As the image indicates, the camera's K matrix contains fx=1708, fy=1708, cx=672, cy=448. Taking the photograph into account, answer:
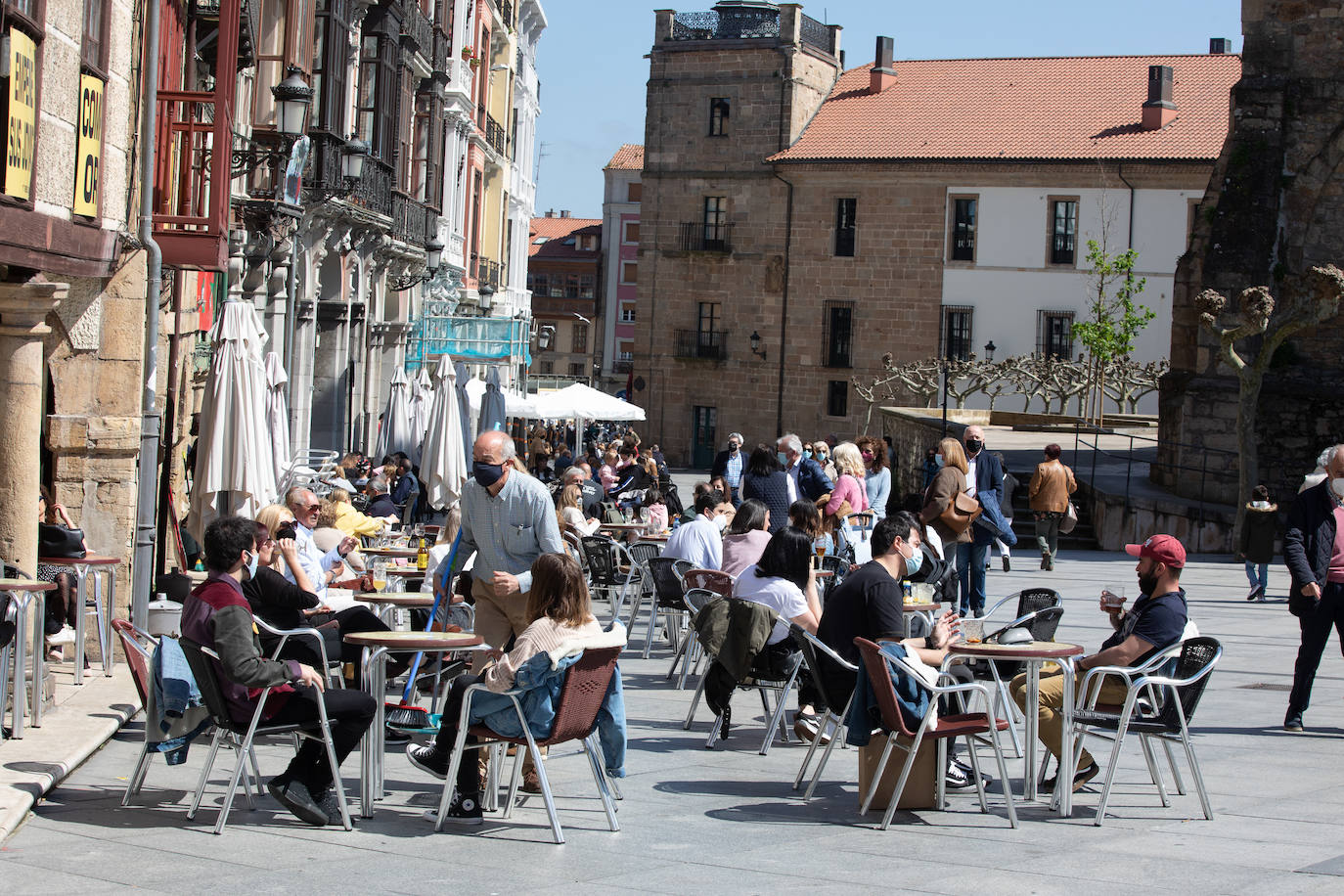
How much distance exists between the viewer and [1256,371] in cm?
Result: 2191

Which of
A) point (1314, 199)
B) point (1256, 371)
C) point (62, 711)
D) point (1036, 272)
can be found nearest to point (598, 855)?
point (62, 711)

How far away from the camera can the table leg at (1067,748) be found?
7527mm

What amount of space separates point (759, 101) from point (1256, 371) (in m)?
35.3

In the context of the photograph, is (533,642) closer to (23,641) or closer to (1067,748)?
(1067,748)

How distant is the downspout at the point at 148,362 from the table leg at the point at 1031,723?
562 centimetres

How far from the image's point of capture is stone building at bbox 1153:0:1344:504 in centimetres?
2467

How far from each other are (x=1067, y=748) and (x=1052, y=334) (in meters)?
45.6

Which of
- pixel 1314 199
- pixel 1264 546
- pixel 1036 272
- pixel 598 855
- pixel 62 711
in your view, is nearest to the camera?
pixel 598 855

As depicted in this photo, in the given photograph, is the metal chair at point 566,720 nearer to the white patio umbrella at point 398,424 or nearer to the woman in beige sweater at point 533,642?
the woman in beige sweater at point 533,642

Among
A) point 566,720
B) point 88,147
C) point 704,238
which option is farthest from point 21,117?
point 704,238

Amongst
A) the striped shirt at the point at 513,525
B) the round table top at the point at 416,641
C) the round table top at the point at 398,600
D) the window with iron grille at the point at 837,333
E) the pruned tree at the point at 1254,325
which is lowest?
the round table top at the point at 398,600

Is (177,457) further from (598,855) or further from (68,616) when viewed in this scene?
(598,855)

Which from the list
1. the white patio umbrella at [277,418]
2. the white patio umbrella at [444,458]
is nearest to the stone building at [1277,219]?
the white patio umbrella at [444,458]

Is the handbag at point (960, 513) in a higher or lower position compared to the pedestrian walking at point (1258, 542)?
higher
